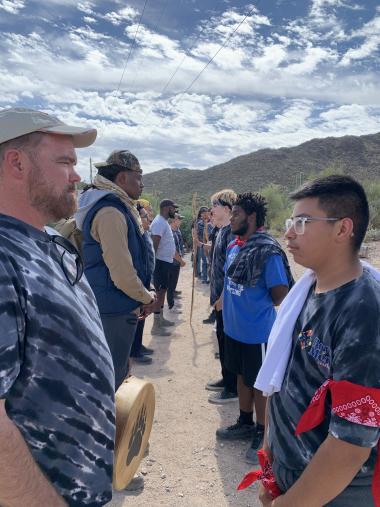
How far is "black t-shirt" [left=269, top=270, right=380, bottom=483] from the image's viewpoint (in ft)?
4.16

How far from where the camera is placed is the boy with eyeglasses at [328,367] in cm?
127

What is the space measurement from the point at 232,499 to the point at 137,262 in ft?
5.93

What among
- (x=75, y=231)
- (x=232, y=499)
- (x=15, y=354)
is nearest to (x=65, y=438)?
(x=15, y=354)

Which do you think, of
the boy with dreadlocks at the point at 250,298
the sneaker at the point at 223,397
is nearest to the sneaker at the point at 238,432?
the boy with dreadlocks at the point at 250,298

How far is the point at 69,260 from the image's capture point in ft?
4.74

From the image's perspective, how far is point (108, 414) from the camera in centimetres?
133

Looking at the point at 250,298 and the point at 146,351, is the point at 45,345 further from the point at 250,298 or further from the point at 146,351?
the point at 146,351

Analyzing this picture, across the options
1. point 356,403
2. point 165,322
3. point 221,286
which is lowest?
point 165,322

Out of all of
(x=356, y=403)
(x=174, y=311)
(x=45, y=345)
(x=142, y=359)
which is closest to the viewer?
(x=45, y=345)

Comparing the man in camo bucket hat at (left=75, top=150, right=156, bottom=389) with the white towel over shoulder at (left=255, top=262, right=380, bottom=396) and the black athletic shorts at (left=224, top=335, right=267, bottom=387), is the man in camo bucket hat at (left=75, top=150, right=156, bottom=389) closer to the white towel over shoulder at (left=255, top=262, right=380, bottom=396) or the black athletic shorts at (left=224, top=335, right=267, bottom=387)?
the black athletic shorts at (left=224, top=335, right=267, bottom=387)

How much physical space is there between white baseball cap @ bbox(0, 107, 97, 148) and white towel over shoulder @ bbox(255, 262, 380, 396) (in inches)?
40.7

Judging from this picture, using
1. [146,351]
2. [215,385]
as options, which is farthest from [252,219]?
[146,351]

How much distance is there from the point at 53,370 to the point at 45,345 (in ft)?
0.24

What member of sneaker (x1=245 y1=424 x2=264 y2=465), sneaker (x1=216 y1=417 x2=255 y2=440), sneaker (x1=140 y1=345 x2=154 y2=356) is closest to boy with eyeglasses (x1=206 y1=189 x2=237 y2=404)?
sneaker (x1=216 y1=417 x2=255 y2=440)
